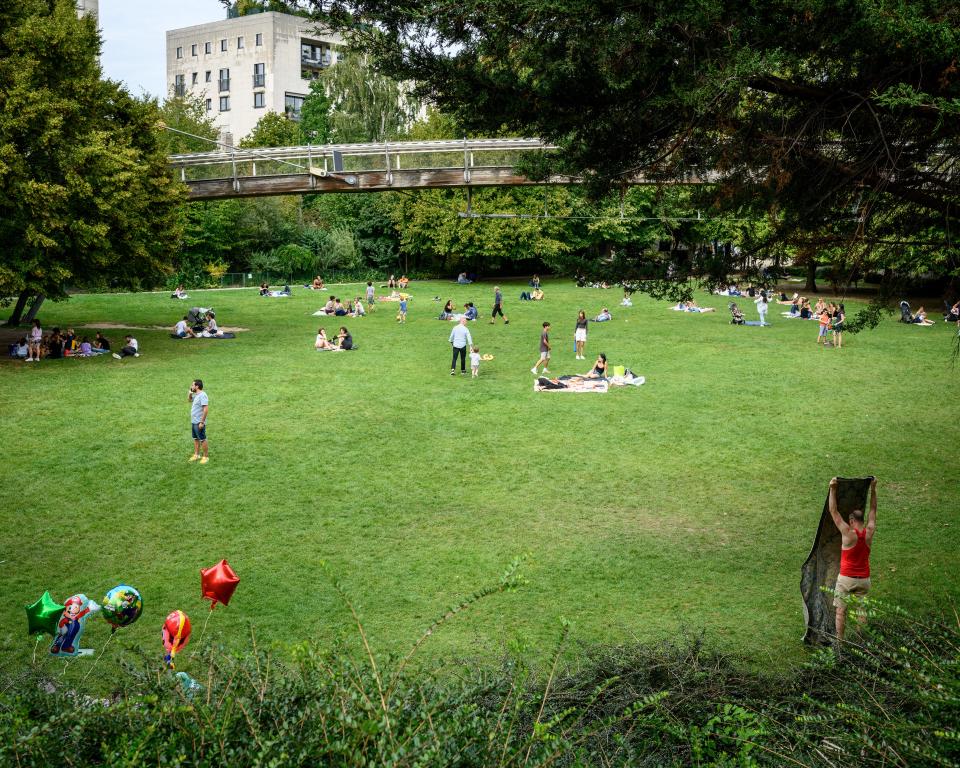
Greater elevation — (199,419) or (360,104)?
(360,104)

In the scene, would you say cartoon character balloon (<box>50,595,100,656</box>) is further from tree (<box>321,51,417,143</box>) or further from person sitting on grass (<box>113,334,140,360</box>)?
tree (<box>321,51,417,143</box>)

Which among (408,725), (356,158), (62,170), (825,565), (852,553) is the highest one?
(356,158)

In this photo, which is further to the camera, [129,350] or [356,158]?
[356,158]

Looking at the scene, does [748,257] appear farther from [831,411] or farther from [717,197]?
[831,411]

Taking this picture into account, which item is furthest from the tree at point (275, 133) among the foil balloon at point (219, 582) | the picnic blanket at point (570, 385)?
the foil balloon at point (219, 582)

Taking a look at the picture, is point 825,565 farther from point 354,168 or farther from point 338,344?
point 354,168

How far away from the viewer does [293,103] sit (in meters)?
79.9

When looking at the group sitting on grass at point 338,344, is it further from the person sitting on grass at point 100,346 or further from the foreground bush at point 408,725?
the foreground bush at point 408,725

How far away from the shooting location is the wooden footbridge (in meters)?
26.4

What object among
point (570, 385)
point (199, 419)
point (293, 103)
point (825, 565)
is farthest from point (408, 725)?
point (293, 103)

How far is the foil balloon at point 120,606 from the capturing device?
874 centimetres

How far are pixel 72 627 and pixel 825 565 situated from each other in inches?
313

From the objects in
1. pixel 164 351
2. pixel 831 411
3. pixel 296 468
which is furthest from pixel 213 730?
pixel 164 351

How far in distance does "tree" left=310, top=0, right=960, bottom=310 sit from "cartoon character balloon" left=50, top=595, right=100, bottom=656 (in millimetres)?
6895
